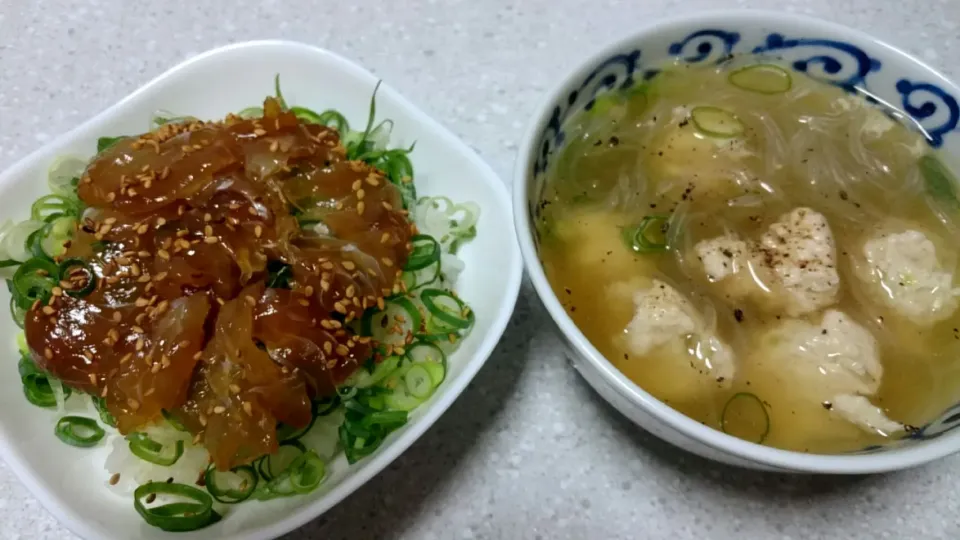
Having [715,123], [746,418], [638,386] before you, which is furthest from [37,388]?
[715,123]

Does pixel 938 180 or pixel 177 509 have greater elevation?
pixel 938 180

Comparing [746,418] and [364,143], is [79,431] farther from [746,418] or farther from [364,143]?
[746,418]

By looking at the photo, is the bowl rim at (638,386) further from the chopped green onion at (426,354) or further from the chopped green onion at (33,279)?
the chopped green onion at (33,279)

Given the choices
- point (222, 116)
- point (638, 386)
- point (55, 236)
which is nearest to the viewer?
point (638, 386)

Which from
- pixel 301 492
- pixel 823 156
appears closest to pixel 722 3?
pixel 823 156

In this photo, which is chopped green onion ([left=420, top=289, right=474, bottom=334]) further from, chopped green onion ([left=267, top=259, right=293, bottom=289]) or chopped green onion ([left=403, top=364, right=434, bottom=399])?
chopped green onion ([left=267, top=259, right=293, bottom=289])

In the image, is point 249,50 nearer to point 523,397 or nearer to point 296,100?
point 296,100

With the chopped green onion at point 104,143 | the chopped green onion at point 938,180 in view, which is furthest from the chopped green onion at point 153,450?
the chopped green onion at point 938,180
